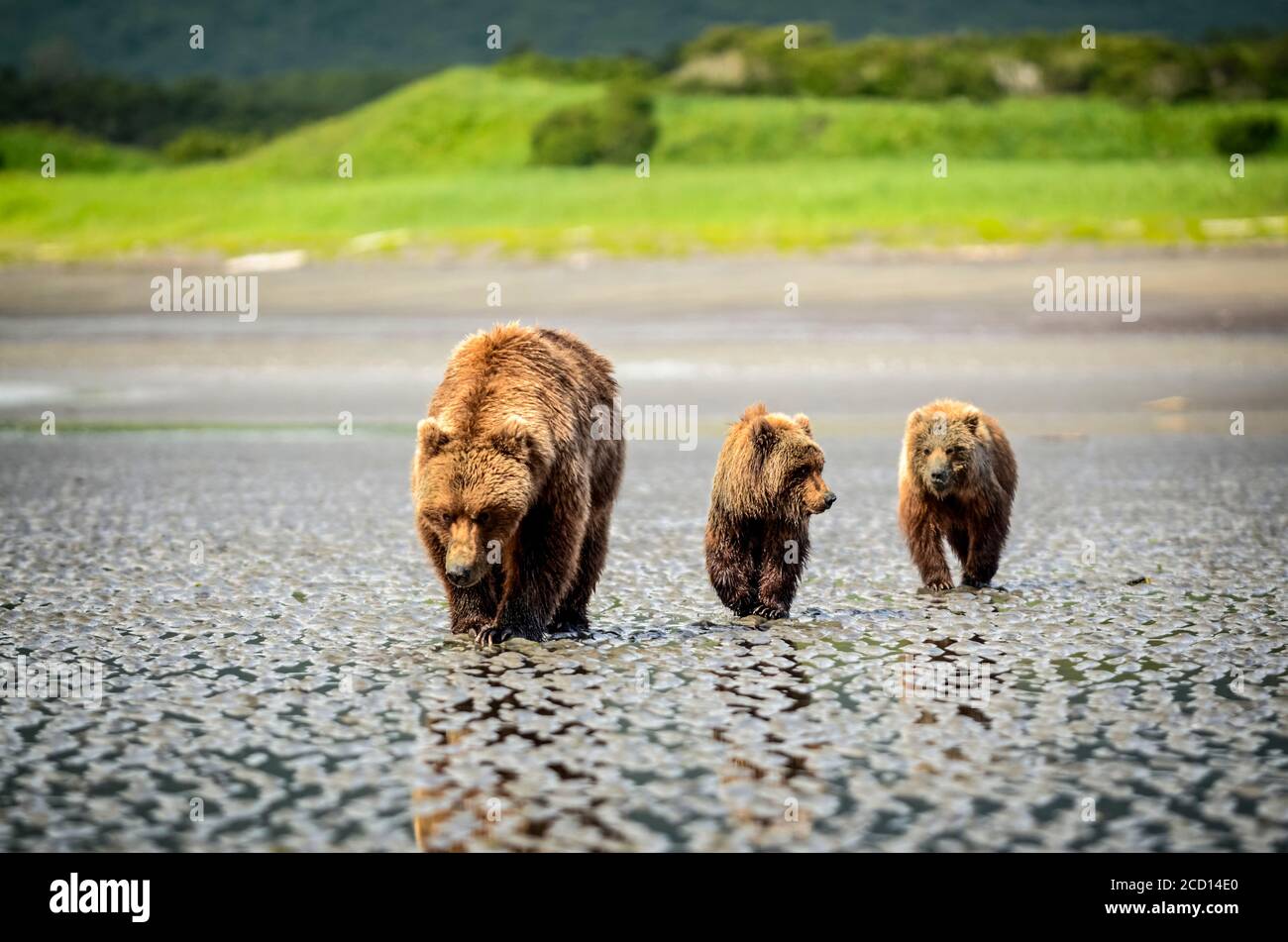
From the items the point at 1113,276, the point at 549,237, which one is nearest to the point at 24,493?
the point at 1113,276

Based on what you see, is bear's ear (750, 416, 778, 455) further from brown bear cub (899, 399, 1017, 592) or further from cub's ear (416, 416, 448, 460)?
cub's ear (416, 416, 448, 460)

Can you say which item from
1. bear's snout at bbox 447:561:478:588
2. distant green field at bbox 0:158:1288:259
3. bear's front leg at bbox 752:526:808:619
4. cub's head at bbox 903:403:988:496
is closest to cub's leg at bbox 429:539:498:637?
bear's snout at bbox 447:561:478:588

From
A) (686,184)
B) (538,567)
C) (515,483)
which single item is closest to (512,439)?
(515,483)

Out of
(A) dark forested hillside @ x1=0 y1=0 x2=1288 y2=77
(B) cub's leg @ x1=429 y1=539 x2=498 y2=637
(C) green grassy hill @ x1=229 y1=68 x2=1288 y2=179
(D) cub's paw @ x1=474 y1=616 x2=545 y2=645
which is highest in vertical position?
(A) dark forested hillside @ x1=0 y1=0 x2=1288 y2=77

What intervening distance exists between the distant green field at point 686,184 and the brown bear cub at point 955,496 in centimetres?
2784

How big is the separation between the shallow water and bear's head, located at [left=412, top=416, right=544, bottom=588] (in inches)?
23.5

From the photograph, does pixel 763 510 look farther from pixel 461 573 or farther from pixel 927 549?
pixel 461 573

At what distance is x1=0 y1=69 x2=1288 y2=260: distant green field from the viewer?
43.5 metres

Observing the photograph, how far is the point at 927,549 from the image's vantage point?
9.98m

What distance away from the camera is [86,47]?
122 metres

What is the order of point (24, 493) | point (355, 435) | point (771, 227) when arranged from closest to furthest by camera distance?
point (24, 493), point (355, 435), point (771, 227)

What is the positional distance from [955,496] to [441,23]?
510ft

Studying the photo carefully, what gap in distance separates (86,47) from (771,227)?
295 ft
